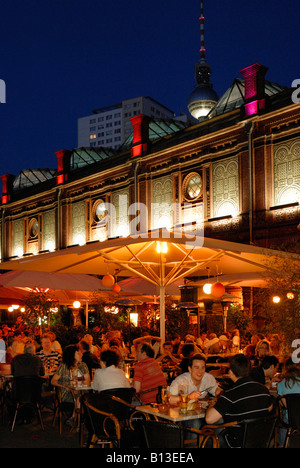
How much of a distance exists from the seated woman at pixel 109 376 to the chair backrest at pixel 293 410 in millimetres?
2299

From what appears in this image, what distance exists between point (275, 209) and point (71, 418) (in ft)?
43.9

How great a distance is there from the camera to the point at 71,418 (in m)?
8.95

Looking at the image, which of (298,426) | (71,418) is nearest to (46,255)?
(71,418)

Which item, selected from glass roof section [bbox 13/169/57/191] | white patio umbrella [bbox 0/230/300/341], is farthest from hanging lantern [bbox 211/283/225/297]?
glass roof section [bbox 13/169/57/191]

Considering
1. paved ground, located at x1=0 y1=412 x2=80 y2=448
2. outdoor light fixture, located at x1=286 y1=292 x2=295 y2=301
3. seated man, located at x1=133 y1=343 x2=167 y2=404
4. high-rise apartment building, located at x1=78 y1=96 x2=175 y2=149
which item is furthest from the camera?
high-rise apartment building, located at x1=78 y1=96 x2=175 y2=149

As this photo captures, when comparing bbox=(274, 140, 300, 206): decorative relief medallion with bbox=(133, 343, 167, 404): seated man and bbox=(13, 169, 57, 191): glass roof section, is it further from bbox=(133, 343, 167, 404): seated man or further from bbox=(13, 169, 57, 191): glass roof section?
bbox=(13, 169, 57, 191): glass roof section

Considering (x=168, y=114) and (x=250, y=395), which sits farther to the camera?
(x=168, y=114)

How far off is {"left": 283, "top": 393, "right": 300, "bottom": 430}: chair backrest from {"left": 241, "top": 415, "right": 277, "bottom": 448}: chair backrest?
1.57 meters

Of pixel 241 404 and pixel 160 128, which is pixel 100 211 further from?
pixel 241 404

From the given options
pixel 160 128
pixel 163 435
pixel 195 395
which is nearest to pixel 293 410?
pixel 195 395

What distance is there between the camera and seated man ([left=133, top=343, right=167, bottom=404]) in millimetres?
7832

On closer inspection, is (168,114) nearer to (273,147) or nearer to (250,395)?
(273,147)

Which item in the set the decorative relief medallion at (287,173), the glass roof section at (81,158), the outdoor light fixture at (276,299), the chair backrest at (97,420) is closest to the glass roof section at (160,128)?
the glass roof section at (81,158)
